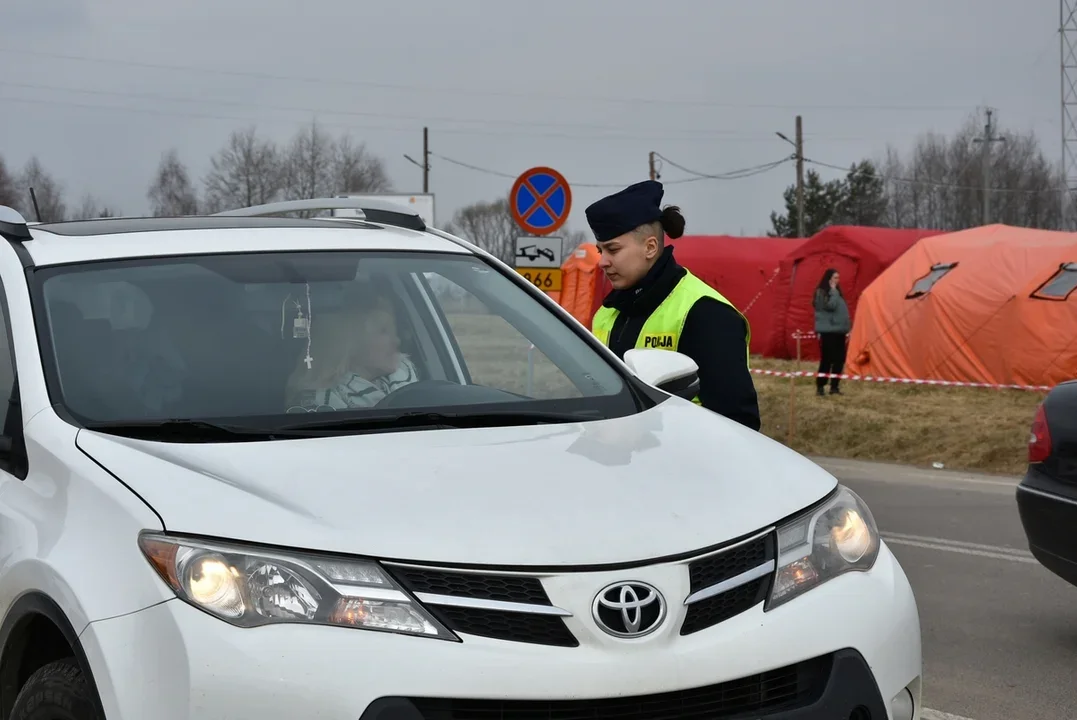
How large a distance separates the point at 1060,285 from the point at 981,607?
535 inches

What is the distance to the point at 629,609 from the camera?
8.95 ft

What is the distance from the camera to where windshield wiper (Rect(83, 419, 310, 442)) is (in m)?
3.23

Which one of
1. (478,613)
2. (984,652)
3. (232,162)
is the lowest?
(984,652)

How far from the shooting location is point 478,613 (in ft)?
8.80

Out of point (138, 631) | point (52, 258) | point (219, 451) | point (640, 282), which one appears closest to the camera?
point (138, 631)

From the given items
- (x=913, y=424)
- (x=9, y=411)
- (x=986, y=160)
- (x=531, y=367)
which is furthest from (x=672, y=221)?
(x=986, y=160)

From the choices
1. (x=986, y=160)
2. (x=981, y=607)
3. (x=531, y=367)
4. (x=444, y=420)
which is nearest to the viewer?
(x=444, y=420)

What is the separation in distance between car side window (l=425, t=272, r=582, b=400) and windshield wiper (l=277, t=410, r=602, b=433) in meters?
0.23

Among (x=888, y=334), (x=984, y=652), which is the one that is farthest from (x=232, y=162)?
(x=984, y=652)

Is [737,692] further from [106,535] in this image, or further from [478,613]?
[106,535]

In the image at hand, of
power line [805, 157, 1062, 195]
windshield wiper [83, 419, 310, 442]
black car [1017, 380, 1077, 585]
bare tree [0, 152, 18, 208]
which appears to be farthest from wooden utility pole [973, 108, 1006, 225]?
windshield wiper [83, 419, 310, 442]

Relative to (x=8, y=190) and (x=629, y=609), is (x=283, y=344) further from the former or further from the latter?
(x=8, y=190)

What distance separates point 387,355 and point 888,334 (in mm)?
18937

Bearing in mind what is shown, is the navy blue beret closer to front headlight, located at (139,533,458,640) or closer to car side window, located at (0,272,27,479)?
car side window, located at (0,272,27,479)
